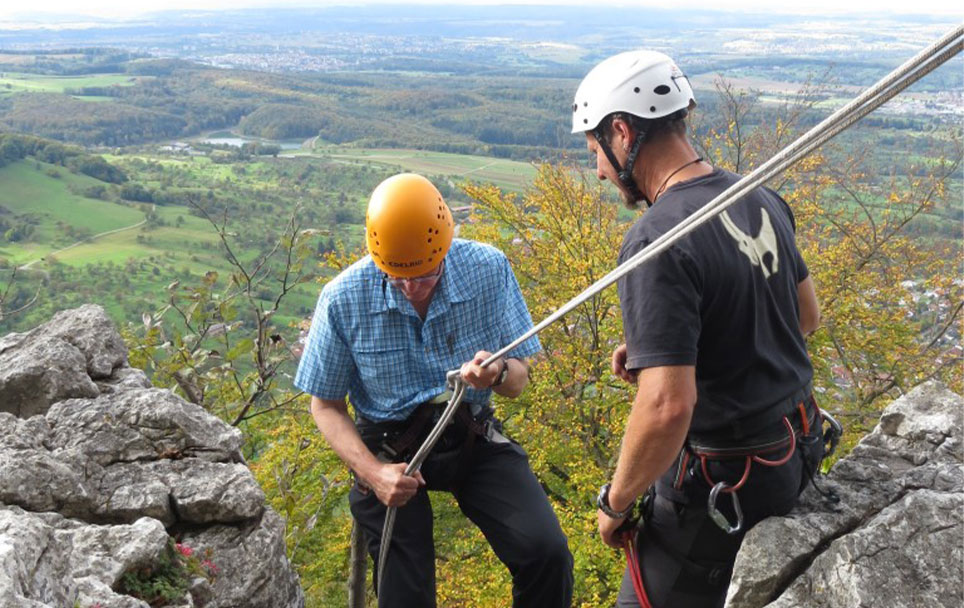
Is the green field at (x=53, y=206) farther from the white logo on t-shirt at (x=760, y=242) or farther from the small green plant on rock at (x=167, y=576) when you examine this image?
the white logo on t-shirt at (x=760, y=242)

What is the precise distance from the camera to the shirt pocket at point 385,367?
13.1ft

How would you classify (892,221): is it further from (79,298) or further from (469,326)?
(79,298)

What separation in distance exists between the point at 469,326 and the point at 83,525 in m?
2.27

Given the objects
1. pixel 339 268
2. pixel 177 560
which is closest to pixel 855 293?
pixel 339 268

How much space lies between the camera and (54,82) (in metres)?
142

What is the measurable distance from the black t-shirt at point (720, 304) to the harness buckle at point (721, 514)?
0.22m

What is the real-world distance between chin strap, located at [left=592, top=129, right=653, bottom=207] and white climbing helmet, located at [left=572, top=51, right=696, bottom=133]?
0.07 m

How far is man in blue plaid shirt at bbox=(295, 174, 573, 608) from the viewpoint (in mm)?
3854

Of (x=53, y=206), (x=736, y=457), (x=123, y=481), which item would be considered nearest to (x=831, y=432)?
(x=736, y=457)

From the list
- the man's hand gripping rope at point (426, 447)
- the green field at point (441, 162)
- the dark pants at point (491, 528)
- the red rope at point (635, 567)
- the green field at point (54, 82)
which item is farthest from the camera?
the green field at point (54, 82)

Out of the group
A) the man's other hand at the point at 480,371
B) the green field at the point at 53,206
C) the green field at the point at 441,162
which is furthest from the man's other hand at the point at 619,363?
the green field at the point at 53,206

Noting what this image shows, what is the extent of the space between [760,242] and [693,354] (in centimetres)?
58

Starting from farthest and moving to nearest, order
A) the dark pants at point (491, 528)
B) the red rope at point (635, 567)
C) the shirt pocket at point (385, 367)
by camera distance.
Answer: the shirt pocket at point (385, 367) < the dark pants at point (491, 528) < the red rope at point (635, 567)

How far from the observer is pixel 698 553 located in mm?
3156
